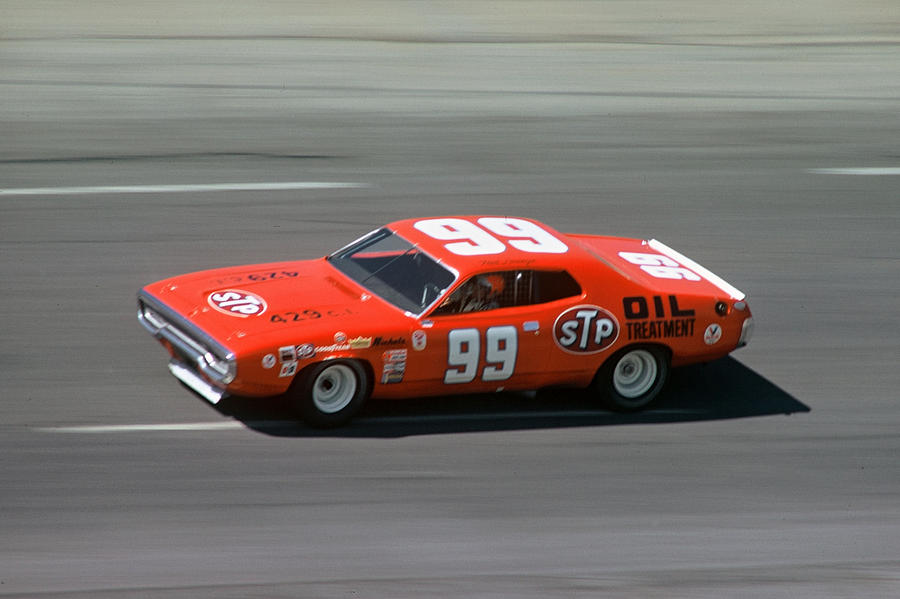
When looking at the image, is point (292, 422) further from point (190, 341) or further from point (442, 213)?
point (442, 213)

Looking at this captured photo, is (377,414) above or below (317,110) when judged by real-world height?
below

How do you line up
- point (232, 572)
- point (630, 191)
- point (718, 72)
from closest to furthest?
point (232, 572) < point (630, 191) < point (718, 72)

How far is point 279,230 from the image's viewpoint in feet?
41.6

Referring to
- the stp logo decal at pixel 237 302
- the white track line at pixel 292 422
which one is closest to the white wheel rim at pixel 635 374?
the white track line at pixel 292 422

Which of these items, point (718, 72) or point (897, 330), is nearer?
point (897, 330)

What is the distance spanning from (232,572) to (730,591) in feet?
8.82

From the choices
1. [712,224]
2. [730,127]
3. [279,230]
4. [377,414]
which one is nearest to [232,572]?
[377,414]

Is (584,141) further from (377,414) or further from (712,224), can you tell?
(377,414)

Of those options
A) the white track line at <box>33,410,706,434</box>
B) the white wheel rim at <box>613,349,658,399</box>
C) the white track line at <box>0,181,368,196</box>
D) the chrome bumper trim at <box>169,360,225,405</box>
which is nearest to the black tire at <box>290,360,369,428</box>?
the white track line at <box>33,410,706,434</box>

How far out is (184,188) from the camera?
44.8ft

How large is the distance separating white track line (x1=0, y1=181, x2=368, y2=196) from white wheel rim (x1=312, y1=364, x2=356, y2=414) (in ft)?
18.5

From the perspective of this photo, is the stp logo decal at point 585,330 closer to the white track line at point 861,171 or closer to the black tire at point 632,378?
the black tire at point 632,378

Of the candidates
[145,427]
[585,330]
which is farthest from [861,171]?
[145,427]

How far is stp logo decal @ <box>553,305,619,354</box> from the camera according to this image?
875 centimetres
